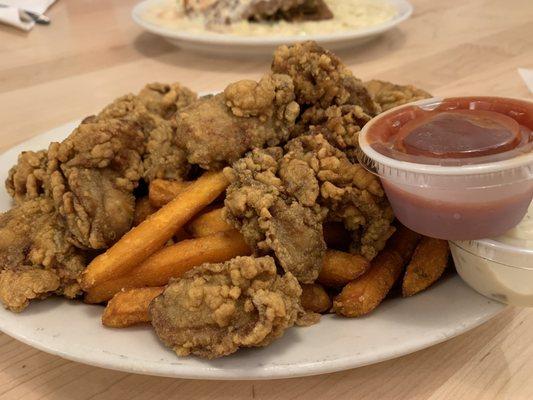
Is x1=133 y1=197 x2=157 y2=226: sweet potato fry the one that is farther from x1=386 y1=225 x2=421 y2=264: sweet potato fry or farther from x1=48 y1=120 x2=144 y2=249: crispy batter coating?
x1=386 y1=225 x2=421 y2=264: sweet potato fry

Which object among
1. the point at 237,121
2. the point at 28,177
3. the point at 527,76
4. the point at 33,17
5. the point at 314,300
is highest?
the point at 237,121

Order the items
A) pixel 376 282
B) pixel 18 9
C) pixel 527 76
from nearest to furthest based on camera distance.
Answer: pixel 376 282, pixel 527 76, pixel 18 9

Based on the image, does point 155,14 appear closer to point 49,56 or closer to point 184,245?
point 49,56

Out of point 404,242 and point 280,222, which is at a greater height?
point 280,222

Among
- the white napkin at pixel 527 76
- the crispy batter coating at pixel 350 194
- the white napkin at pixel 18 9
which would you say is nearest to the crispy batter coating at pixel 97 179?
the crispy batter coating at pixel 350 194

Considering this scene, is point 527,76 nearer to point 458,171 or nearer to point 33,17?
point 458,171

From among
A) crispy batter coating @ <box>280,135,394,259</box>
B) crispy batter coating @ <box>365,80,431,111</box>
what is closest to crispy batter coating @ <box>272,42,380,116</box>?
crispy batter coating @ <box>365,80,431,111</box>

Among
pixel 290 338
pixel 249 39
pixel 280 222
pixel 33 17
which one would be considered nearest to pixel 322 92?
pixel 280 222
